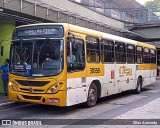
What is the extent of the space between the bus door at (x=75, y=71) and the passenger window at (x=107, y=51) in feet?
6.13

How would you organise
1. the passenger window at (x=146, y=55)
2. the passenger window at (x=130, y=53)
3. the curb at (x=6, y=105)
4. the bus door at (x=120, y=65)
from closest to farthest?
the curb at (x=6, y=105) < the bus door at (x=120, y=65) < the passenger window at (x=130, y=53) < the passenger window at (x=146, y=55)

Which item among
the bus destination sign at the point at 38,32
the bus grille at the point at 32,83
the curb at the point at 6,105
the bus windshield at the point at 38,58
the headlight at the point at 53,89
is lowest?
the curb at the point at 6,105

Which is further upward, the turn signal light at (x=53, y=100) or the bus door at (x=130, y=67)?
the bus door at (x=130, y=67)

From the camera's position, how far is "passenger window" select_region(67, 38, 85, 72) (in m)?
10.1

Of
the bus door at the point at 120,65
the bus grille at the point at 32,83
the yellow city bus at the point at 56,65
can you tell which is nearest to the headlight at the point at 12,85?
the yellow city bus at the point at 56,65

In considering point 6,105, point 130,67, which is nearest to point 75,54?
point 6,105

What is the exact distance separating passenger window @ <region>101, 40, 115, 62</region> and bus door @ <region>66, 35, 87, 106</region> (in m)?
1.87

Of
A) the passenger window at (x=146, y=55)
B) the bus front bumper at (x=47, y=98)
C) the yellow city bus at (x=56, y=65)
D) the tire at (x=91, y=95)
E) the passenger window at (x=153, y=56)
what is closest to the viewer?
the bus front bumper at (x=47, y=98)

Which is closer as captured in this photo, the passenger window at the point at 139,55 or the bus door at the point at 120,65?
the bus door at the point at 120,65

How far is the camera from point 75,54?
1049cm

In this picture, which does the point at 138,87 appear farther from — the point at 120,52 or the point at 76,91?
the point at 76,91

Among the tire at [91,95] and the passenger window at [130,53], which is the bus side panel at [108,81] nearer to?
the tire at [91,95]

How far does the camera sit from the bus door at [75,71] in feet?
32.9

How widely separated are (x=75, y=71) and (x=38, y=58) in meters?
1.31
